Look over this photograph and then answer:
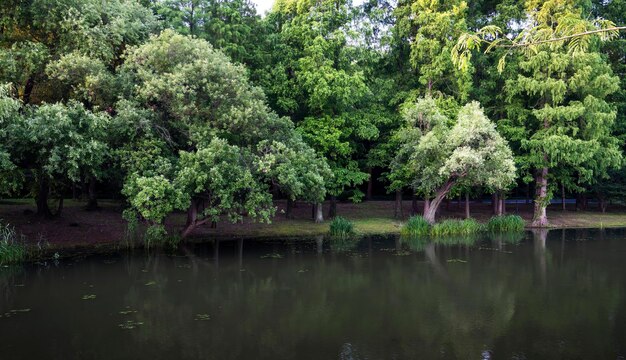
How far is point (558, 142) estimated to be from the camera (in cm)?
2769

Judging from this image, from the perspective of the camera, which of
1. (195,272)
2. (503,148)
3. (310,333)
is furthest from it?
(503,148)

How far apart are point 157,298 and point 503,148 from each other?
18704 millimetres

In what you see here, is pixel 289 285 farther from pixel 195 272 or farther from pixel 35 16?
pixel 35 16

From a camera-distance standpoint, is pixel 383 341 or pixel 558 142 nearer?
pixel 383 341

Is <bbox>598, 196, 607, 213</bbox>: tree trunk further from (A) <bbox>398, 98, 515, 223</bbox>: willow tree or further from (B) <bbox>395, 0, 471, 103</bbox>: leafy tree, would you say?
(A) <bbox>398, 98, 515, 223</bbox>: willow tree

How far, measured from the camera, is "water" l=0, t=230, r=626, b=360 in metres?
8.93

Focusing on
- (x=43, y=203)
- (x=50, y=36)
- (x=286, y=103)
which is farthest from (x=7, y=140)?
(x=286, y=103)

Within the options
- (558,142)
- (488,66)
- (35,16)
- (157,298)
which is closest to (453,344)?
(157,298)

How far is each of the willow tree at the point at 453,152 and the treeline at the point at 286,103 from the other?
0.09 metres

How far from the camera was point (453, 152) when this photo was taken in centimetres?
2431

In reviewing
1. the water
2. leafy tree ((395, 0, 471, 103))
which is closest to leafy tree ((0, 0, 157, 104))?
the water

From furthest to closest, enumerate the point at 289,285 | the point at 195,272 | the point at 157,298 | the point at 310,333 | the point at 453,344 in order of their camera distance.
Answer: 1. the point at 195,272
2. the point at 289,285
3. the point at 157,298
4. the point at 310,333
5. the point at 453,344

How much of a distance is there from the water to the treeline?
10.9ft

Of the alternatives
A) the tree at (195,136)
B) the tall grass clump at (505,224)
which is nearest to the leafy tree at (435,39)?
the tall grass clump at (505,224)
